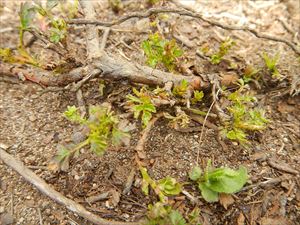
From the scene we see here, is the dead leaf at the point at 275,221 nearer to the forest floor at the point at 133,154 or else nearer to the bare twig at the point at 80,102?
the forest floor at the point at 133,154

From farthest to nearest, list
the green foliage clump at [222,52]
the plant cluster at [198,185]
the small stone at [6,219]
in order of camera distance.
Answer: the green foliage clump at [222,52]
the small stone at [6,219]
the plant cluster at [198,185]

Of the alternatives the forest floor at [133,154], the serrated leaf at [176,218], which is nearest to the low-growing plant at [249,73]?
the forest floor at [133,154]

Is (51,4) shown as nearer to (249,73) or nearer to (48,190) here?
(48,190)

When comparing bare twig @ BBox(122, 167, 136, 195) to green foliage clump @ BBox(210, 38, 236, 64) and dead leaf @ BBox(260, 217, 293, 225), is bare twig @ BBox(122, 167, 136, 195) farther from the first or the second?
green foliage clump @ BBox(210, 38, 236, 64)

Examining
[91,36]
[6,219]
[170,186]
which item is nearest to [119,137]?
[170,186]

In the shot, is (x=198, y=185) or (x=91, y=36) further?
(x=91, y=36)

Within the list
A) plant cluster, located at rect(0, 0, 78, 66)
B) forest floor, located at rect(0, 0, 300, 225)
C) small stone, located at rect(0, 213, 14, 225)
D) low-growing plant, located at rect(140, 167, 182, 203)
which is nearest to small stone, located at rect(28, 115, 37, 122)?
forest floor, located at rect(0, 0, 300, 225)
